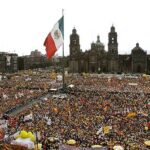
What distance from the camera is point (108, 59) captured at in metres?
77.6

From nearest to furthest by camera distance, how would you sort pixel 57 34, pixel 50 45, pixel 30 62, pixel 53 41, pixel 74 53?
pixel 50 45 < pixel 53 41 < pixel 57 34 < pixel 74 53 < pixel 30 62

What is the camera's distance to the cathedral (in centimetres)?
A: 7462

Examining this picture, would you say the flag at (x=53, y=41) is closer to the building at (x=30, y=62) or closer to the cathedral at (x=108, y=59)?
the cathedral at (x=108, y=59)

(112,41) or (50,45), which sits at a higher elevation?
(112,41)

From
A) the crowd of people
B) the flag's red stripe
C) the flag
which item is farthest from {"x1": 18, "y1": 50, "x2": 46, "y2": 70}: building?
the flag's red stripe

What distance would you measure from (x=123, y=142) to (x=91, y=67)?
60200mm

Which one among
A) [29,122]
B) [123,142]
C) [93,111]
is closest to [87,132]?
[123,142]

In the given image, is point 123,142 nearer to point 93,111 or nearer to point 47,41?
point 47,41

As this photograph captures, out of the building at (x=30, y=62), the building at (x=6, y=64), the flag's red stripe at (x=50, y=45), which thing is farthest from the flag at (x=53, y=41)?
the building at (x=30, y=62)

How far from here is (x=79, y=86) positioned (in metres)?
51.4

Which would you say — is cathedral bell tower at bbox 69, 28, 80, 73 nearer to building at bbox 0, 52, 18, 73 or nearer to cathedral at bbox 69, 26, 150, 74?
cathedral at bbox 69, 26, 150, 74

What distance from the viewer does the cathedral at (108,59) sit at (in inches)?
2938

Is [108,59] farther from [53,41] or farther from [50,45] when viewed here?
[50,45]

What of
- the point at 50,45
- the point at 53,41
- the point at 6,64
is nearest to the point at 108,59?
the point at 6,64
